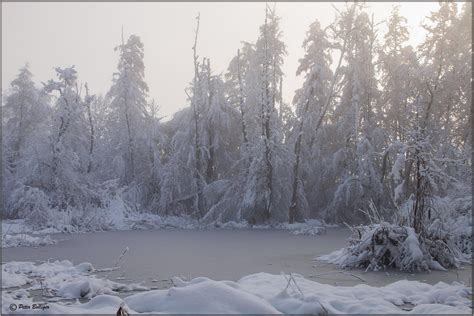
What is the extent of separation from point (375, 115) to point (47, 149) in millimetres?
17225

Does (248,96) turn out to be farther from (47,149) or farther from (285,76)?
(47,149)

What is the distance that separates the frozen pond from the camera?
937cm

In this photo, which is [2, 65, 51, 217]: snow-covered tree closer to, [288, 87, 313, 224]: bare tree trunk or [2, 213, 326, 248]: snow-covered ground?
[2, 213, 326, 248]: snow-covered ground

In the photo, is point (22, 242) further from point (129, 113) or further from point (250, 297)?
point (129, 113)

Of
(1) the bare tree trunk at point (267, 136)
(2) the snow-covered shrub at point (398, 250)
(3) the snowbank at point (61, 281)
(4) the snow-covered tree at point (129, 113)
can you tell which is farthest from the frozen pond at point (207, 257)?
(4) the snow-covered tree at point (129, 113)

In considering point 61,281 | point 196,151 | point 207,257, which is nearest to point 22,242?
point 207,257

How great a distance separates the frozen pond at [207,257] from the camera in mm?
9367

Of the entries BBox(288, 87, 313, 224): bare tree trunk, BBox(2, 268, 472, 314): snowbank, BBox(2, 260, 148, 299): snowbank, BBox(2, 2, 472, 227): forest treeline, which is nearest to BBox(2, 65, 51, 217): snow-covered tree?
BBox(2, 2, 472, 227): forest treeline

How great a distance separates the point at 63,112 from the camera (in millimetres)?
24344

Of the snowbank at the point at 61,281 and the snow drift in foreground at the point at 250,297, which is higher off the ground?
the snow drift in foreground at the point at 250,297

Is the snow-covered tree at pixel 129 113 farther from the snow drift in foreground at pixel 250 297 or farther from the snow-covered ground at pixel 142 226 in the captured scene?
the snow drift in foreground at pixel 250 297

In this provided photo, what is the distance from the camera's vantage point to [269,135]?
25.7m

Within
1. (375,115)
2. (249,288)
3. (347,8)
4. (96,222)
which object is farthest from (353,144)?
(249,288)

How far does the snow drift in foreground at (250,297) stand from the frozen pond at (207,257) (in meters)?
1.10
